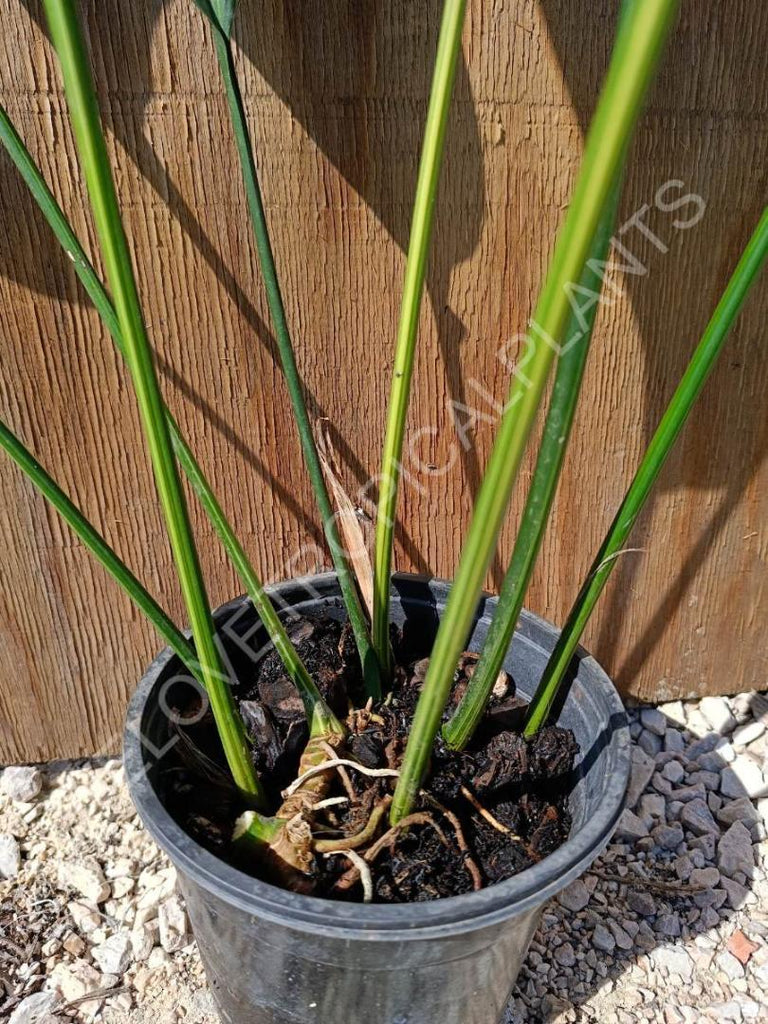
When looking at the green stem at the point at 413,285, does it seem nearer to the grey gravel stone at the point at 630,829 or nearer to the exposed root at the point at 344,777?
the exposed root at the point at 344,777

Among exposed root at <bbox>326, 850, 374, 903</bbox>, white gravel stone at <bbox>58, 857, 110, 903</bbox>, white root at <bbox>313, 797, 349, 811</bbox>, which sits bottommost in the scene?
white gravel stone at <bbox>58, 857, 110, 903</bbox>

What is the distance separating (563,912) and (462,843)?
36 centimetres

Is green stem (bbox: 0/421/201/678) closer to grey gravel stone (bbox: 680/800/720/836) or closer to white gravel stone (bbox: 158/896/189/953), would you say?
white gravel stone (bbox: 158/896/189/953)

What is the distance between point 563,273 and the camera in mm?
315

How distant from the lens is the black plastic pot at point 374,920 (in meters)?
0.47

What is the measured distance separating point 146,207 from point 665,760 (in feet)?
2.95

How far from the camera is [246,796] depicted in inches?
24.0

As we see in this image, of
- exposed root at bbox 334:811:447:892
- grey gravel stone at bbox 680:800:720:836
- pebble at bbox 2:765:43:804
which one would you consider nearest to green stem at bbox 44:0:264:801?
exposed root at bbox 334:811:447:892

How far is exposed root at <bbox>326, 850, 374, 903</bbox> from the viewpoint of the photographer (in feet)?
1.72

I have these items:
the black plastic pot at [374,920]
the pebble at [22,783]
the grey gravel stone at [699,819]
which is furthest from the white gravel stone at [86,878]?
A: the grey gravel stone at [699,819]

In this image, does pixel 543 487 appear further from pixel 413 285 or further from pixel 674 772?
pixel 674 772

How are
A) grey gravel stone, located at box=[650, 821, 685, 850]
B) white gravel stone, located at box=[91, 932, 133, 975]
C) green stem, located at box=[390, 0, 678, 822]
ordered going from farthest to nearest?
grey gravel stone, located at box=[650, 821, 685, 850] < white gravel stone, located at box=[91, 932, 133, 975] < green stem, located at box=[390, 0, 678, 822]

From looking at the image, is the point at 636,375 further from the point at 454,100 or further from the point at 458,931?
the point at 458,931

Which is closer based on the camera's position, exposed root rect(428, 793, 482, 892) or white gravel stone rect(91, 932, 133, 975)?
exposed root rect(428, 793, 482, 892)
